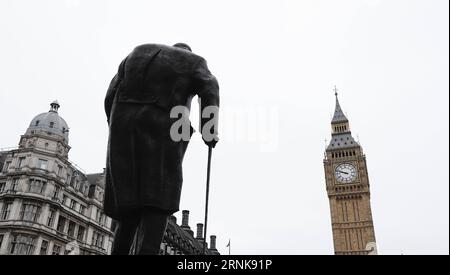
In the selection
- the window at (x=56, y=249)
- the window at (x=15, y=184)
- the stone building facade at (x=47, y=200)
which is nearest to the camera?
the stone building facade at (x=47, y=200)

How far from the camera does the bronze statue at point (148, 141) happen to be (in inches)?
214

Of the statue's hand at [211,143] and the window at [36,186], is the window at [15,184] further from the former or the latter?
the statue's hand at [211,143]

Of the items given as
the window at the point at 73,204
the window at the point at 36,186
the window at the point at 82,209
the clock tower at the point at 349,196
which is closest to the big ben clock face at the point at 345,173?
the clock tower at the point at 349,196

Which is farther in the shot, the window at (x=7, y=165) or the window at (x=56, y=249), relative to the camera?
the window at (x=7, y=165)

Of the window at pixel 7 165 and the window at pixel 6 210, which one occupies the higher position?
the window at pixel 7 165

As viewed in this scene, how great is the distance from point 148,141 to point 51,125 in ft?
142

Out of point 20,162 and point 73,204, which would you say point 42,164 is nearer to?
point 20,162

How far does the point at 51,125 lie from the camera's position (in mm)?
44906

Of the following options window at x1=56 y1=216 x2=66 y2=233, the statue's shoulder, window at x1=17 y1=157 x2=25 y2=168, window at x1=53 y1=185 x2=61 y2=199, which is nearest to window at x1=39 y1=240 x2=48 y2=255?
window at x1=56 y1=216 x2=66 y2=233
